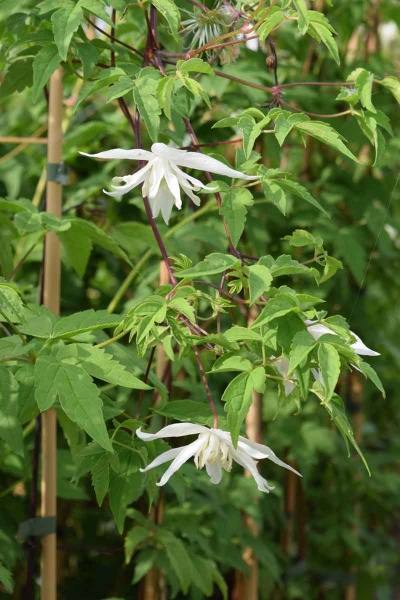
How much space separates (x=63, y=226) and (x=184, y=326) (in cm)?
36

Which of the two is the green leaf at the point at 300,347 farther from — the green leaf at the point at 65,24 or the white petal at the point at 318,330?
the green leaf at the point at 65,24

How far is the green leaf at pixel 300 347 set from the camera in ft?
2.72

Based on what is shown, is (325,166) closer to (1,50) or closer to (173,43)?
(173,43)

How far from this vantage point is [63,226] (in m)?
1.26

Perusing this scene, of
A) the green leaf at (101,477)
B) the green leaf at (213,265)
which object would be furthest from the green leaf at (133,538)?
the green leaf at (213,265)

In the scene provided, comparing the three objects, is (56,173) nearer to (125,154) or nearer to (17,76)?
(17,76)

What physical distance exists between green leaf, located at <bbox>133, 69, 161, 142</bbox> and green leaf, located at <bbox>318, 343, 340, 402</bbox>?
0.92 ft

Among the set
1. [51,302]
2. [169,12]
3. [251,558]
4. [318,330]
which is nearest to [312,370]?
[318,330]

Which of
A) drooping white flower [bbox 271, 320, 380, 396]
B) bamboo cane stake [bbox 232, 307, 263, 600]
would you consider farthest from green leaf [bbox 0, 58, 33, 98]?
bamboo cane stake [bbox 232, 307, 263, 600]

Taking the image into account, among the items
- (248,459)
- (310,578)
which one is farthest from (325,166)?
(248,459)

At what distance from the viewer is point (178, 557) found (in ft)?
4.74

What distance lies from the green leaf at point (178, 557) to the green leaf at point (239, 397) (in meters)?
0.63

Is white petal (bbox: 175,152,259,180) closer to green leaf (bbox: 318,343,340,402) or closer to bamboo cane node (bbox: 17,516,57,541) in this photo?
green leaf (bbox: 318,343,340,402)

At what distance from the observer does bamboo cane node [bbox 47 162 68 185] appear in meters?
1.39
